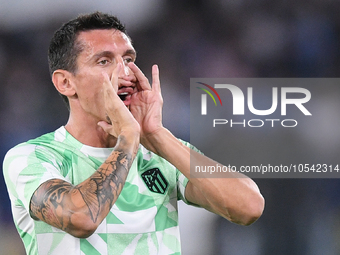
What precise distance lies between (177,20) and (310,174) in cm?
200

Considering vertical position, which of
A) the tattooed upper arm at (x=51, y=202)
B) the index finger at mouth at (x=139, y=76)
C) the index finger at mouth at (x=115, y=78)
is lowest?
the tattooed upper arm at (x=51, y=202)

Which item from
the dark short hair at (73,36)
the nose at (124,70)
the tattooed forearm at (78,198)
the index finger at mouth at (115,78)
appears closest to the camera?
the tattooed forearm at (78,198)

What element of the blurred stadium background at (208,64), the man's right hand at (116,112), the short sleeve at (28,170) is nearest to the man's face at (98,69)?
the man's right hand at (116,112)

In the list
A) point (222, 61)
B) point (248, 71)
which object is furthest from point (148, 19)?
point (248, 71)

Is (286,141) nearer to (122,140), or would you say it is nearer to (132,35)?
(132,35)

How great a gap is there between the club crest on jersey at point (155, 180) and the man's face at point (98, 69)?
384 millimetres

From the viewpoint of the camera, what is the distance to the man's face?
2.16 metres

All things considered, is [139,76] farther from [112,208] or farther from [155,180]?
[112,208]

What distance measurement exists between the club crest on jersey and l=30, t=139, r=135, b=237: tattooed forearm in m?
0.39

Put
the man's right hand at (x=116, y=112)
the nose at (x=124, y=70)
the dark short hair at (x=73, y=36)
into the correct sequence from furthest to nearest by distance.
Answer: the dark short hair at (x=73, y=36)
the nose at (x=124, y=70)
the man's right hand at (x=116, y=112)

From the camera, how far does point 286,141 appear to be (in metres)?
3.92

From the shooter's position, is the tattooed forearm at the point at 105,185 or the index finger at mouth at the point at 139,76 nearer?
the tattooed forearm at the point at 105,185

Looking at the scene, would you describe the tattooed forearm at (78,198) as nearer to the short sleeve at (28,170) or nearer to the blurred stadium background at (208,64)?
the short sleeve at (28,170)

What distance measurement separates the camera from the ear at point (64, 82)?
7.41 feet
